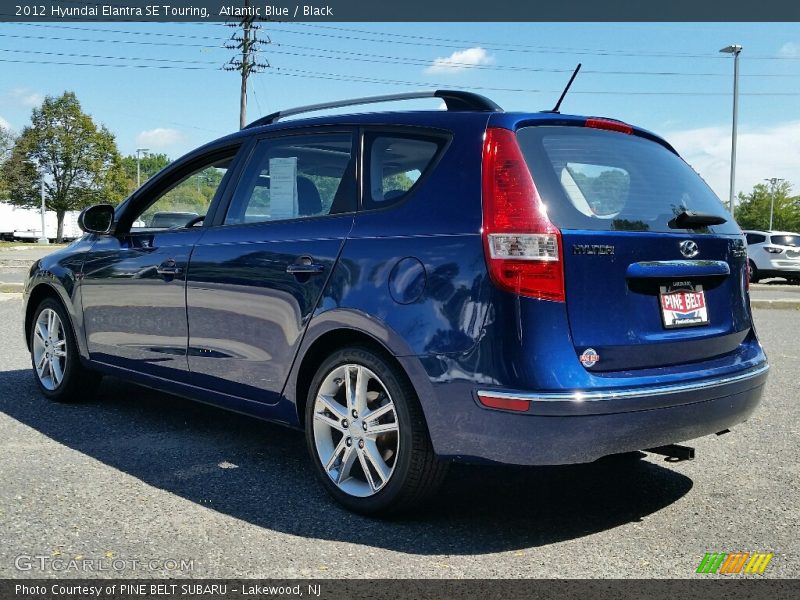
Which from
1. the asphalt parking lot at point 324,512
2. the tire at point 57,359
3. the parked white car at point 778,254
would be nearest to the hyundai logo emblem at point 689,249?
the asphalt parking lot at point 324,512

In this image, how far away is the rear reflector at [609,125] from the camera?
3.69 meters

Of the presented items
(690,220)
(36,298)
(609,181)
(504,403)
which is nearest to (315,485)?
(504,403)

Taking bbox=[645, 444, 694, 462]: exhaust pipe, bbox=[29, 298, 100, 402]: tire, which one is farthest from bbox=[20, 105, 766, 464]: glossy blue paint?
bbox=[29, 298, 100, 402]: tire

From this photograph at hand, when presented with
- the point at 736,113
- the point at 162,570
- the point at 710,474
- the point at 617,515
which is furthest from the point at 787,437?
the point at 736,113

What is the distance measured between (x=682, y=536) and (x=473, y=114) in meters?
1.94

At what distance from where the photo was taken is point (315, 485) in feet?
13.5

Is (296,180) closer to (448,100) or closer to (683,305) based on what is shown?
(448,100)

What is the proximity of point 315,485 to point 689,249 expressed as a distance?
80.2 inches

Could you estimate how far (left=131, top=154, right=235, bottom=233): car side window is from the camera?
4793mm

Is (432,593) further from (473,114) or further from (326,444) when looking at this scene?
(473,114)

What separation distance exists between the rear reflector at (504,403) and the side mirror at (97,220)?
3173 mm

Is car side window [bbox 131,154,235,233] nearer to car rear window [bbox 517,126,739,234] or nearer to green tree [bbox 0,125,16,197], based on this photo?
car rear window [bbox 517,126,739,234]

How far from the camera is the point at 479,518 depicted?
369 centimetres

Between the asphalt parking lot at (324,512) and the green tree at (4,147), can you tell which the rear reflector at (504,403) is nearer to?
the asphalt parking lot at (324,512)
